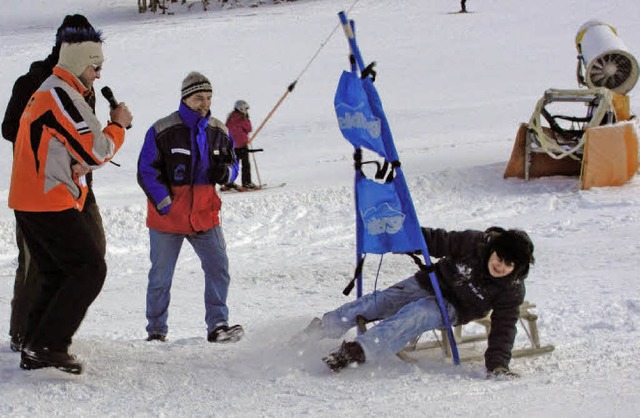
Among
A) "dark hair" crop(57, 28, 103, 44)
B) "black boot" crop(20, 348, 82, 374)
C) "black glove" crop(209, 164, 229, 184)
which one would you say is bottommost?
"black boot" crop(20, 348, 82, 374)

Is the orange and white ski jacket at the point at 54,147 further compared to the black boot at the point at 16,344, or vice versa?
the black boot at the point at 16,344

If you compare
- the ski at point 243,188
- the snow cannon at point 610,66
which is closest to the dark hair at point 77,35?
the ski at point 243,188

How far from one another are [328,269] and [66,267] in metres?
3.92

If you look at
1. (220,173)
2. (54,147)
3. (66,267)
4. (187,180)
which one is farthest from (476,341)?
(54,147)

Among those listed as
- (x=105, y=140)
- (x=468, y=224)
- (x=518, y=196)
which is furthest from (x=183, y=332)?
(x=518, y=196)

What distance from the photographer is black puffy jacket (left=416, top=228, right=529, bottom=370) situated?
16.1 ft

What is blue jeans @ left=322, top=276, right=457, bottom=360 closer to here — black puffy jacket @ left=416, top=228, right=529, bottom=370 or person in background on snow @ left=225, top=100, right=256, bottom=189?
black puffy jacket @ left=416, top=228, right=529, bottom=370

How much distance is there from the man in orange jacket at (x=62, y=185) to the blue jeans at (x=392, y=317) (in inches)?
Answer: 56.5

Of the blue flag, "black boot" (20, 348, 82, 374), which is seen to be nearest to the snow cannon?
the blue flag

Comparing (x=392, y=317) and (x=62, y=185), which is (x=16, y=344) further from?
(x=392, y=317)

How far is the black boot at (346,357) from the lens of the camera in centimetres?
491

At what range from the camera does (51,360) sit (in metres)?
4.67

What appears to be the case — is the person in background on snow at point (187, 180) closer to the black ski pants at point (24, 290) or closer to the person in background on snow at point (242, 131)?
the black ski pants at point (24, 290)

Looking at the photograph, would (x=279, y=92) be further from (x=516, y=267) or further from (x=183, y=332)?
(x=516, y=267)
